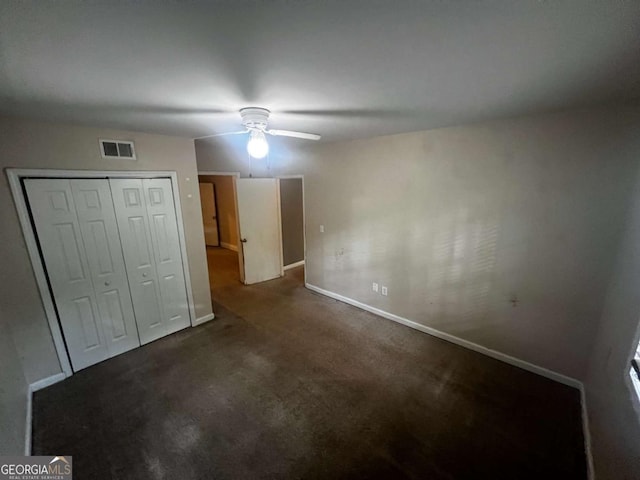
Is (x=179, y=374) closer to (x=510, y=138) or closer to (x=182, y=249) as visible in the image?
(x=182, y=249)

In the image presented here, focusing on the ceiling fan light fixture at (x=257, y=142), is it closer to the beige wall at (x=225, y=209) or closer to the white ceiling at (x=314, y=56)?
the white ceiling at (x=314, y=56)

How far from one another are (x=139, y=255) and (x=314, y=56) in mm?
2861

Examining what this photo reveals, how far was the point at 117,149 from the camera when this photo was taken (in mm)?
2670

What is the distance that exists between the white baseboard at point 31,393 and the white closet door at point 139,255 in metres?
0.72

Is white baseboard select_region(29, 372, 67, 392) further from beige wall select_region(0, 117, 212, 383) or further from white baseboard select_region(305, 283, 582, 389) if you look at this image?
white baseboard select_region(305, 283, 582, 389)

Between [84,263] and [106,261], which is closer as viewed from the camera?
[84,263]

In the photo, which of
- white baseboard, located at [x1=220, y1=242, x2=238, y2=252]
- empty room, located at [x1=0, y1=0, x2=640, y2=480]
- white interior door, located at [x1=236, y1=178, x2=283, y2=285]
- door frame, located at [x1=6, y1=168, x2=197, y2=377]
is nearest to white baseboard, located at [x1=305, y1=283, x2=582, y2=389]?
empty room, located at [x1=0, y1=0, x2=640, y2=480]

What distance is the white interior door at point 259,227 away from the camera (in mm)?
4621

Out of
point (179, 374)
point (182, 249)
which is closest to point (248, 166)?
point (182, 249)

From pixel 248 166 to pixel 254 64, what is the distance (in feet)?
11.3

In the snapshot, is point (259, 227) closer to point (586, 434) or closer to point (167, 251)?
point (167, 251)

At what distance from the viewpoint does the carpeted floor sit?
1784mm

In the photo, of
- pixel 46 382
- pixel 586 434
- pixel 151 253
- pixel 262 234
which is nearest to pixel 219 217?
pixel 262 234

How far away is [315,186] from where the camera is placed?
4199 millimetres
